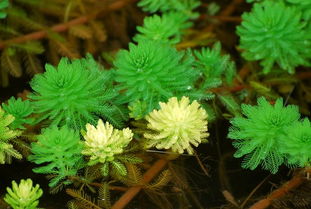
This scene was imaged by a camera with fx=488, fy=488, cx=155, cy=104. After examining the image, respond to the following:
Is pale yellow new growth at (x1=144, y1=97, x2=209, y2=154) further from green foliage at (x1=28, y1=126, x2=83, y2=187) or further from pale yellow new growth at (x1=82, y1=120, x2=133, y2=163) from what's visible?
green foliage at (x1=28, y1=126, x2=83, y2=187)

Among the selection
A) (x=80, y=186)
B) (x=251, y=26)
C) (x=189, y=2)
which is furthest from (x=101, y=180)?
(x=189, y=2)

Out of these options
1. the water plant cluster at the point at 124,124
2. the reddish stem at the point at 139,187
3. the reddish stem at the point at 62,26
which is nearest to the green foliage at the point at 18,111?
the water plant cluster at the point at 124,124

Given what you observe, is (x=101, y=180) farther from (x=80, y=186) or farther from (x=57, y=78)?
(x=57, y=78)

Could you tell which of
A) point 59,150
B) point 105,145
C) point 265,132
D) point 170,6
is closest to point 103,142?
point 105,145

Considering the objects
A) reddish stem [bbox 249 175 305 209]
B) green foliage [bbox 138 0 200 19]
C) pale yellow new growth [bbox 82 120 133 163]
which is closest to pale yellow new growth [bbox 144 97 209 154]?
pale yellow new growth [bbox 82 120 133 163]

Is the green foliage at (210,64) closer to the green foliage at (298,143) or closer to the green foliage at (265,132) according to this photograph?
the green foliage at (265,132)
